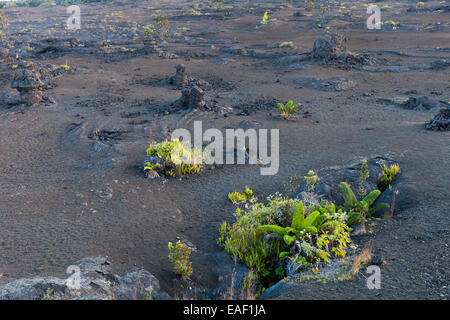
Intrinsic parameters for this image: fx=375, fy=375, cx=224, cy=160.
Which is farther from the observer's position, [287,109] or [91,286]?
[287,109]

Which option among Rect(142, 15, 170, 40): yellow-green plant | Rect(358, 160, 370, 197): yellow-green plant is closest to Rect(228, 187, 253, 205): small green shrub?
Rect(358, 160, 370, 197): yellow-green plant

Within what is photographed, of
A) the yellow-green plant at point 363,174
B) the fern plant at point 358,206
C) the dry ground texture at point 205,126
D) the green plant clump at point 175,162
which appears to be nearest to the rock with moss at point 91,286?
the dry ground texture at point 205,126

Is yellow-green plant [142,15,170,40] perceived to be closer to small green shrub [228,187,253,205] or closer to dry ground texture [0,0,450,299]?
dry ground texture [0,0,450,299]

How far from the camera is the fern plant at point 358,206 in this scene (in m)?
5.70

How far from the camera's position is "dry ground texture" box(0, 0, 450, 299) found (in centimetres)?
530

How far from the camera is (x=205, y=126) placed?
1201 centimetres

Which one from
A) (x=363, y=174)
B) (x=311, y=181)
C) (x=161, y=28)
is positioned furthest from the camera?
(x=161, y=28)

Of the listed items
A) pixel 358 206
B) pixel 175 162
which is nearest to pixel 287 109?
pixel 175 162

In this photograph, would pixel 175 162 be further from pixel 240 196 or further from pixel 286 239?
pixel 286 239

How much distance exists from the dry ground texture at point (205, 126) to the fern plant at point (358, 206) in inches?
13.7

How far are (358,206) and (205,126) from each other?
684 centimetres

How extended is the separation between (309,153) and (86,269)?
249 inches

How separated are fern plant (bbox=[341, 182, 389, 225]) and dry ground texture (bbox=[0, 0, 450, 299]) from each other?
35 centimetres
